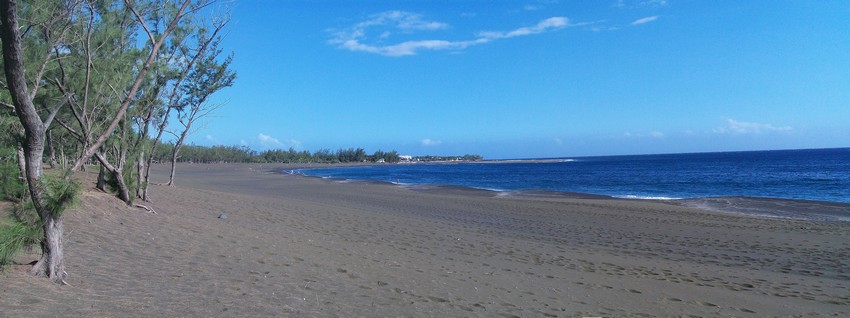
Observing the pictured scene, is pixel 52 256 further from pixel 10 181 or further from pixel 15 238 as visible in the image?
pixel 10 181

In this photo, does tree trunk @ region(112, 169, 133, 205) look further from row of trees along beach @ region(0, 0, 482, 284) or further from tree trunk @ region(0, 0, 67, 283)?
tree trunk @ region(0, 0, 67, 283)

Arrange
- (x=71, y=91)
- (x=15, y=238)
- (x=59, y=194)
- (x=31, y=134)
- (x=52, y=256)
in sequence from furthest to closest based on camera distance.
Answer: (x=71, y=91), (x=52, y=256), (x=15, y=238), (x=59, y=194), (x=31, y=134)

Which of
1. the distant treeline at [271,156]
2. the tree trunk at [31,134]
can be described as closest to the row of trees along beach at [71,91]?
the tree trunk at [31,134]

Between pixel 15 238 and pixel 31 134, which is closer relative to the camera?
pixel 31 134

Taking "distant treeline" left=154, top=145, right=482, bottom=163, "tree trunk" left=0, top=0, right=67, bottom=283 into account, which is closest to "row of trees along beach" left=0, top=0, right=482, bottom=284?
"tree trunk" left=0, top=0, right=67, bottom=283

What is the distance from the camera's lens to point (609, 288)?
7.96 metres

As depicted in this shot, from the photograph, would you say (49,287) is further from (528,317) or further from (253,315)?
(528,317)

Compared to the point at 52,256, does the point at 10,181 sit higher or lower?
higher

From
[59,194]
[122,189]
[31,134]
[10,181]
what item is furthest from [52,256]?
[122,189]

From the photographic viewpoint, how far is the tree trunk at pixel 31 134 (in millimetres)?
4293

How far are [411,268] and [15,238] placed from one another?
516cm

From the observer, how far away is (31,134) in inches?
186

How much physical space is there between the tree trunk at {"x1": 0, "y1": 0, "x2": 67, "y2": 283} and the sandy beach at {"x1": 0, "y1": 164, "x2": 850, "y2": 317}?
10.3 inches

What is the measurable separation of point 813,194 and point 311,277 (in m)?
32.6
